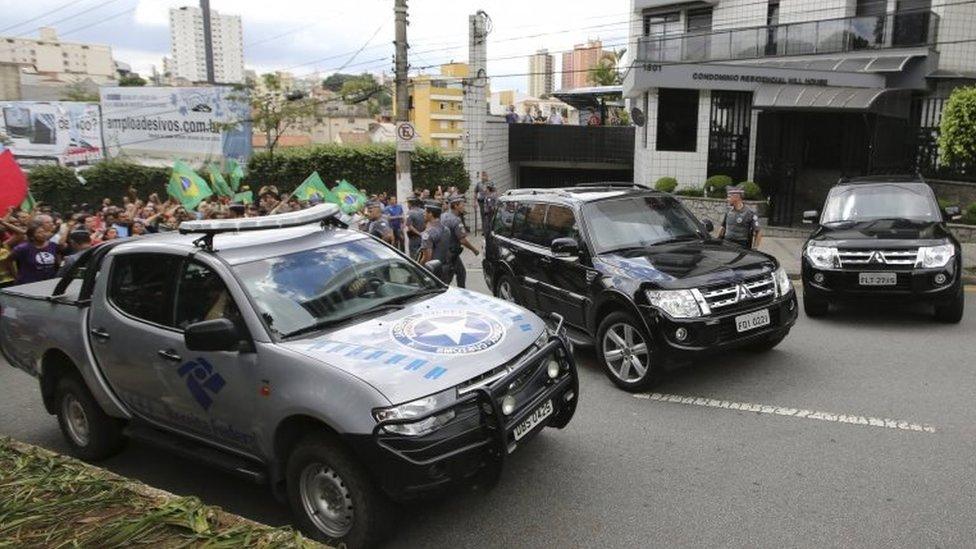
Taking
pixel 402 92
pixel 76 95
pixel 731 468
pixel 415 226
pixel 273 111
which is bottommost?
pixel 731 468

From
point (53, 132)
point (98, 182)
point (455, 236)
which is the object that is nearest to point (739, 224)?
point (455, 236)

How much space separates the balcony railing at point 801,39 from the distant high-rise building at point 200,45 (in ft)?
205

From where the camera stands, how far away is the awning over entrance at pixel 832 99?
53.5ft

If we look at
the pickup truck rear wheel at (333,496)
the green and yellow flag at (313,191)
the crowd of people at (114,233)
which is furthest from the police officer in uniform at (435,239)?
the green and yellow flag at (313,191)

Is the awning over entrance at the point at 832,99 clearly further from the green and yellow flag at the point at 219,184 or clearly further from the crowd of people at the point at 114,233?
the green and yellow flag at the point at 219,184

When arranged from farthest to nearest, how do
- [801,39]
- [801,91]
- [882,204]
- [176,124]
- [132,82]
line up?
[132,82], [176,124], [801,39], [801,91], [882,204]

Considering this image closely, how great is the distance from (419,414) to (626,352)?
10.5ft

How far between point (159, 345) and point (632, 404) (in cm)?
374

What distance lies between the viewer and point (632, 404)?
19.6 ft

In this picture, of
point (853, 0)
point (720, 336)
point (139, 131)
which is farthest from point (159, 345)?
point (139, 131)

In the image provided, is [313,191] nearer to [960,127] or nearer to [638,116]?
[638,116]

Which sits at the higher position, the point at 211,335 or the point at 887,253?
the point at 211,335

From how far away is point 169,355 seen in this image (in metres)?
4.43

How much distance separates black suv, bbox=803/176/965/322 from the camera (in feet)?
25.6
